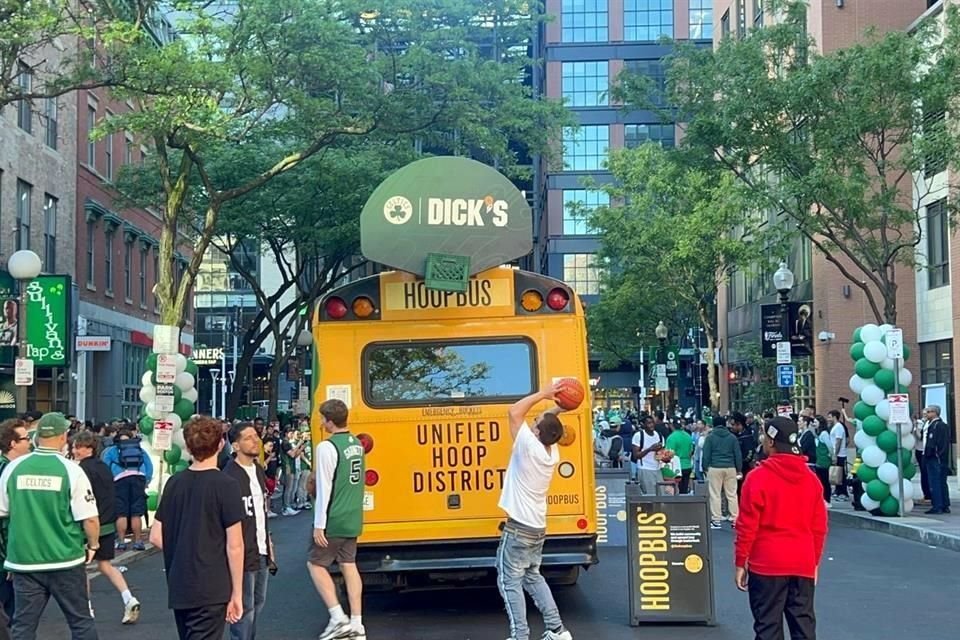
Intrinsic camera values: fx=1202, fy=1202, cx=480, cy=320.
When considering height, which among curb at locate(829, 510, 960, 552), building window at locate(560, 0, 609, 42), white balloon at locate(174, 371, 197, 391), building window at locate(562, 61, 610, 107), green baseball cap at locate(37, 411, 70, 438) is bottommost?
curb at locate(829, 510, 960, 552)

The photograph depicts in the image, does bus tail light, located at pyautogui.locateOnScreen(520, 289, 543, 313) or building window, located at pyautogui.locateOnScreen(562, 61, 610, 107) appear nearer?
bus tail light, located at pyautogui.locateOnScreen(520, 289, 543, 313)

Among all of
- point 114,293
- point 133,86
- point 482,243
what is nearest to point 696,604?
point 482,243

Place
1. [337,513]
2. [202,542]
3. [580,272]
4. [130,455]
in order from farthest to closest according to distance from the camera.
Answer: [580,272] → [130,455] → [337,513] → [202,542]

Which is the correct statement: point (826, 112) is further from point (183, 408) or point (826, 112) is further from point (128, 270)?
point (128, 270)

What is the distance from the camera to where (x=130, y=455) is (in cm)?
1484

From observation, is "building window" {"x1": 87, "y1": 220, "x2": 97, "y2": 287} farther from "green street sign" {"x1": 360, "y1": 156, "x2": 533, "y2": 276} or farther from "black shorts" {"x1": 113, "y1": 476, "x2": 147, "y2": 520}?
"green street sign" {"x1": 360, "y1": 156, "x2": 533, "y2": 276}

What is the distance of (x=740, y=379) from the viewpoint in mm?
44469

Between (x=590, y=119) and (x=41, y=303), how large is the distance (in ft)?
164

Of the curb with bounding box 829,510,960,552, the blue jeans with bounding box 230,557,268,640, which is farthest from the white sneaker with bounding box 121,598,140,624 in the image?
the curb with bounding box 829,510,960,552

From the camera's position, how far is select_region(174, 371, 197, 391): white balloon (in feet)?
66.5

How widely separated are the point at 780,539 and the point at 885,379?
531 inches

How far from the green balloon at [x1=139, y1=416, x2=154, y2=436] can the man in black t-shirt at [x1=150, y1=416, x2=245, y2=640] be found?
13.6 meters

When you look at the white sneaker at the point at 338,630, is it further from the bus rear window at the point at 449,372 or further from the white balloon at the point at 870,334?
the white balloon at the point at 870,334

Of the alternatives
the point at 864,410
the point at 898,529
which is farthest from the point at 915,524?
the point at 864,410
